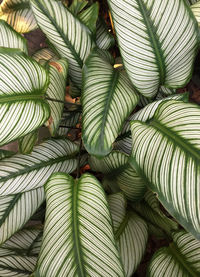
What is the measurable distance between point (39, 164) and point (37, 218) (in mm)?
471

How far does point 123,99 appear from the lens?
103 cm

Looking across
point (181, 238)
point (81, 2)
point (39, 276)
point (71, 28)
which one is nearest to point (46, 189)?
point (39, 276)

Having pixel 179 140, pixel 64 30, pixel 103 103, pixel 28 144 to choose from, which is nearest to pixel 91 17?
pixel 64 30

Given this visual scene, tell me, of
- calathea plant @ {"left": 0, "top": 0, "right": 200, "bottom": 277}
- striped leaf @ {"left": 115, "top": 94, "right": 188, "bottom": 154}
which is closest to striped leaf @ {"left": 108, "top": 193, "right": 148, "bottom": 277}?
calathea plant @ {"left": 0, "top": 0, "right": 200, "bottom": 277}

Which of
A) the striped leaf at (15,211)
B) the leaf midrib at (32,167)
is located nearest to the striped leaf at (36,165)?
the leaf midrib at (32,167)

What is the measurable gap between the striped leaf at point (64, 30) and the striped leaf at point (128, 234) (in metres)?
0.62

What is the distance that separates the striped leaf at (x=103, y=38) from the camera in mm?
1391

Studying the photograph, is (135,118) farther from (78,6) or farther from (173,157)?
(78,6)

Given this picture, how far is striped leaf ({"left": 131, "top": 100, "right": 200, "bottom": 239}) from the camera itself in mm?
743

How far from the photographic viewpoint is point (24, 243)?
4.20 feet

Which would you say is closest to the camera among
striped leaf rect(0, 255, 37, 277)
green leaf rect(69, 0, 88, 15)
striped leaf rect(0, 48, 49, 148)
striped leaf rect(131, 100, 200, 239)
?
striped leaf rect(131, 100, 200, 239)

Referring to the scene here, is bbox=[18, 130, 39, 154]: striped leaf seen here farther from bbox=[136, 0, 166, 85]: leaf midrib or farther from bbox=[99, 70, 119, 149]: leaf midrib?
bbox=[136, 0, 166, 85]: leaf midrib

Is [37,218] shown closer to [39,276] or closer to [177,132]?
[39,276]

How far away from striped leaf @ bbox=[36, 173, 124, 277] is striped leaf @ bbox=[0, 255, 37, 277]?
423 millimetres
